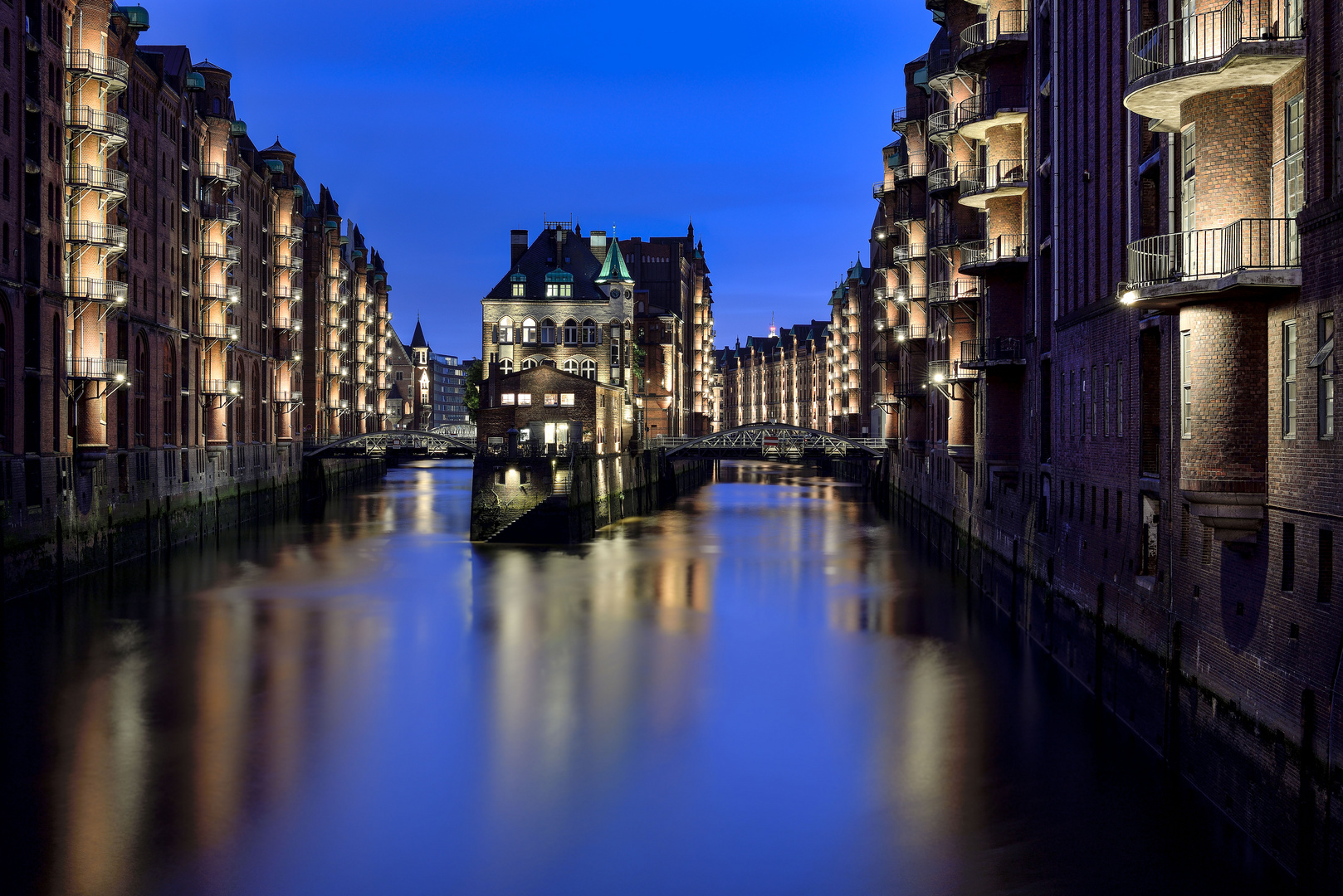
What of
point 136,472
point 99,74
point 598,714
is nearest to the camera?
point 598,714

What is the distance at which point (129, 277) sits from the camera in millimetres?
55781

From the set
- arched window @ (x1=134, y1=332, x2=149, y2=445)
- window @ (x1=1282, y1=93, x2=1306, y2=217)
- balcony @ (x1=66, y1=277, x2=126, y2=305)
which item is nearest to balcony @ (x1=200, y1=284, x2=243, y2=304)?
arched window @ (x1=134, y1=332, x2=149, y2=445)

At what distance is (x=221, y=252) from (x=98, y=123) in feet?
81.9

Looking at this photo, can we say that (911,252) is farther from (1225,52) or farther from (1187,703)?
(1225,52)

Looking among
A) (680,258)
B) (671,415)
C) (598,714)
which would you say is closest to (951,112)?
(598,714)

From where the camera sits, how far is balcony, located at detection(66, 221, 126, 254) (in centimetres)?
4681

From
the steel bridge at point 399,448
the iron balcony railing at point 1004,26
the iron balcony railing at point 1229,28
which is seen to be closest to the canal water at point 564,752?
the iron balcony railing at point 1229,28

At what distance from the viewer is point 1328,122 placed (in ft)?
53.1

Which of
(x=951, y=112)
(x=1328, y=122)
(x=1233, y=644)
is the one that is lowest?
(x=1233, y=644)

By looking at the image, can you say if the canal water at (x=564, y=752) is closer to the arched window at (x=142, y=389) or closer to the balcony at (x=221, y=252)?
the arched window at (x=142, y=389)

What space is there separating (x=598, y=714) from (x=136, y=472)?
35.6 metres

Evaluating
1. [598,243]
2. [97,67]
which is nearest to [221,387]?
Answer: [97,67]

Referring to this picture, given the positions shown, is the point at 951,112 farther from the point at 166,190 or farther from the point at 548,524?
the point at 166,190

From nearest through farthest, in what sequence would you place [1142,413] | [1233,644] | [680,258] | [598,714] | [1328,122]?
[1328,122], [1233,644], [1142,413], [598,714], [680,258]
